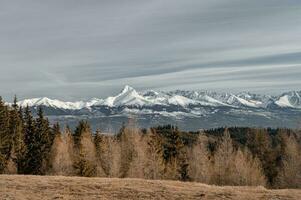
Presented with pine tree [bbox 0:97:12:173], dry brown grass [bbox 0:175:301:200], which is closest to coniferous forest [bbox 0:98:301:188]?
pine tree [bbox 0:97:12:173]

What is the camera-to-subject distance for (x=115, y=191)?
1566 inches

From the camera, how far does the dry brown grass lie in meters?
37.6

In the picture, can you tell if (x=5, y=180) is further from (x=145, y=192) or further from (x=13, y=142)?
(x=13, y=142)

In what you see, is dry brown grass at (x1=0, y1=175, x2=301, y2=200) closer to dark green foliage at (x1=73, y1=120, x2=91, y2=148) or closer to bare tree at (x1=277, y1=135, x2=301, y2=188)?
bare tree at (x1=277, y1=135, x2=301, y2=188)

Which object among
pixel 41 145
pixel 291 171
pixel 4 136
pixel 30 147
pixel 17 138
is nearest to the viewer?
pixel 4 136

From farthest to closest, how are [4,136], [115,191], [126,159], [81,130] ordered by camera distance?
1. [81,130]
2. [126,159]
3. [4,136]
4. [115,191]

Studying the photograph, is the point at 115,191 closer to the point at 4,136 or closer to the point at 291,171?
the point at 4,136

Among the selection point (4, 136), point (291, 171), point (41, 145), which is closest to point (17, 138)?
point (41, 145)

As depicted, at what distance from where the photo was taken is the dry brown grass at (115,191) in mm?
37625

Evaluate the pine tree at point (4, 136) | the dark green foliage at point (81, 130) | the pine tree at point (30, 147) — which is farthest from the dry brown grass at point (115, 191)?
the dark green foliage at point (81, 130)

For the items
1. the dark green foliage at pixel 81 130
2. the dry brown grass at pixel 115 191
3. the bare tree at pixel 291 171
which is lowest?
the bare tree at pixel 291 171

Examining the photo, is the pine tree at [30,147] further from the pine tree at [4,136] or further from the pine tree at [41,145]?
the pine tree at [4,136]

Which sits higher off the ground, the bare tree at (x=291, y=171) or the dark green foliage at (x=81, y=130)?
the dark green foliage at (x=81, y=130)

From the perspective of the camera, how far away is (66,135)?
4203 inches
